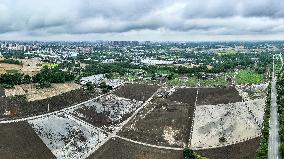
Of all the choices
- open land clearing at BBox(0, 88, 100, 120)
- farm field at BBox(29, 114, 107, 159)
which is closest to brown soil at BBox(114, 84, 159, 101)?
open land clearing at BBox(0, 88, 100, 120)

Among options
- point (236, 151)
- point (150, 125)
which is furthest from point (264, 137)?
point (150, 125)

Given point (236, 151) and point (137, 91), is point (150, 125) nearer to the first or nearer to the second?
point (236, 151)

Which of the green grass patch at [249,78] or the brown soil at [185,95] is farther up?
the green grass patch at [249,78]

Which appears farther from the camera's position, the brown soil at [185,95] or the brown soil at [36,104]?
the brown soil at [185,95]

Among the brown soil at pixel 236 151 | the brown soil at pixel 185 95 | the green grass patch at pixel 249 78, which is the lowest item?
the brown soil at pixel 236 151

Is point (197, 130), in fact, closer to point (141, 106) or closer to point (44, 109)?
point (141, 106)

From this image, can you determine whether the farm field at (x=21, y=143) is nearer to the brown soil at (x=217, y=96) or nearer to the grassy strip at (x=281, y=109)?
the grassy strip at (x=281, y=109)

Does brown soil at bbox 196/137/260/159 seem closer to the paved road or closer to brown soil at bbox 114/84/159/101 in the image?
the paved road

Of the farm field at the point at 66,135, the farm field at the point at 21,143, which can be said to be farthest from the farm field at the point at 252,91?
the farm field at the point at 21,143
